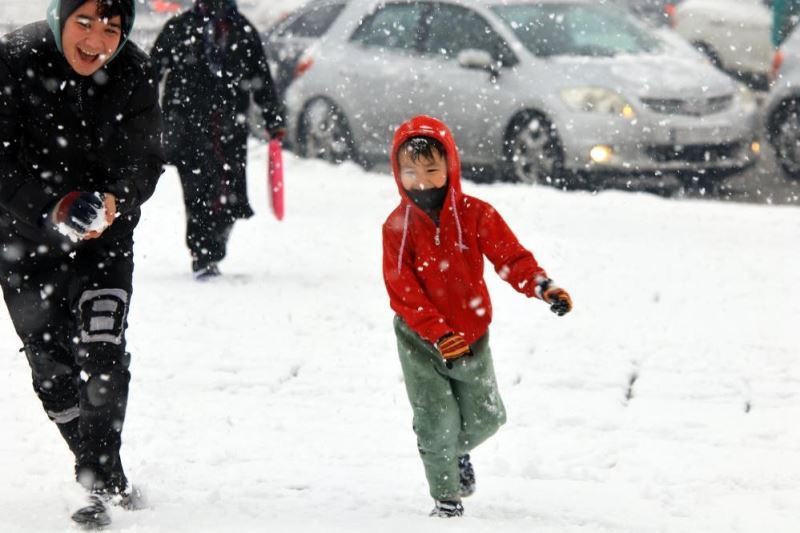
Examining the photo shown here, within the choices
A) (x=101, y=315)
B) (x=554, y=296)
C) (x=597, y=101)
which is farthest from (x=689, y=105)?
(x=101, y=315)

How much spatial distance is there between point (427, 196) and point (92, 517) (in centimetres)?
142

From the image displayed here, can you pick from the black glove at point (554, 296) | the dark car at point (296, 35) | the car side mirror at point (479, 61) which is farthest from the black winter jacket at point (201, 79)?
the dark car at point (296, 35)

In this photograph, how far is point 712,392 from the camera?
6.22 m

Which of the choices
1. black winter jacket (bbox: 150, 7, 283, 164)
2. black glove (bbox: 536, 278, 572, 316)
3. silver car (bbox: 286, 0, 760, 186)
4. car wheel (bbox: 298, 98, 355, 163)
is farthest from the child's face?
car wheel (bbox: 298, 98, 355, 163)

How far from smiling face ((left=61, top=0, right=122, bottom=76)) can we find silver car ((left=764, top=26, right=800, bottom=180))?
9598 mm

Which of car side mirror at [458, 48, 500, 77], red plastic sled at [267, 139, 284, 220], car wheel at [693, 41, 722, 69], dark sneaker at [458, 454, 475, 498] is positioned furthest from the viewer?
car wheel at [693, 41, 722, 69]

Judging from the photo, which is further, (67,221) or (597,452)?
(597,452)

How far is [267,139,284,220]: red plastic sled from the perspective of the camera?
892 centimetres

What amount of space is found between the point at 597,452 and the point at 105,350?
208cm

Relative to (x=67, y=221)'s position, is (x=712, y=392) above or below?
below

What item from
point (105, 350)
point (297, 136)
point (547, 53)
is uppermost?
point (105, 350)

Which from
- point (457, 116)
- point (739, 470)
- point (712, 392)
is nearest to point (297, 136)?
point (457, 116)

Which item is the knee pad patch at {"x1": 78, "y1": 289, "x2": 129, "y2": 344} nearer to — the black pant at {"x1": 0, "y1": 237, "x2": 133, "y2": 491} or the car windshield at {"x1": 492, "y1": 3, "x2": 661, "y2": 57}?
the black pant at {"x1": 0, "y1": 237, "x2": 133, "y2": 491}

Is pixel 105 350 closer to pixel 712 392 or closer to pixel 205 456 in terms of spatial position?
pixel 205 456
